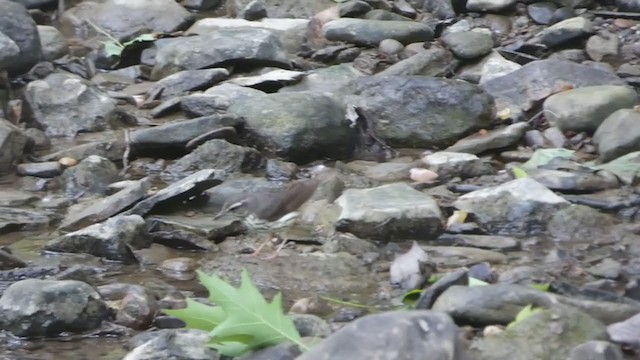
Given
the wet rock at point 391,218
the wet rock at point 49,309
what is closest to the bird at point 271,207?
the wet rock at point 391,218

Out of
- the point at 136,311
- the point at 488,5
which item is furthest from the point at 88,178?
the point at 488,5

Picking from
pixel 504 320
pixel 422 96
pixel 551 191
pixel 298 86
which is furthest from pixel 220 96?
pixel 504 320

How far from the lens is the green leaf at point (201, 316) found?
3177mm

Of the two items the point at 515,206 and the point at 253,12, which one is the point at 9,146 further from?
the point at 253,12

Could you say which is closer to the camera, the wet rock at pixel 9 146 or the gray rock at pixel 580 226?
the gray rock at pixel 580 226

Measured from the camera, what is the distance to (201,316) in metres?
3.20

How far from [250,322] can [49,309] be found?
1.00m

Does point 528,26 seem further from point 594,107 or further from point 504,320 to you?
point 504,320

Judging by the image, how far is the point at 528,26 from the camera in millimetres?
9430

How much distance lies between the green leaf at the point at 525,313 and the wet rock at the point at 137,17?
715cm

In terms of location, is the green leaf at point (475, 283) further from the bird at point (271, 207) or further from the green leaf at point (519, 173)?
the green leaf at point (519, 173)

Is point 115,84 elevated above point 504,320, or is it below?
below

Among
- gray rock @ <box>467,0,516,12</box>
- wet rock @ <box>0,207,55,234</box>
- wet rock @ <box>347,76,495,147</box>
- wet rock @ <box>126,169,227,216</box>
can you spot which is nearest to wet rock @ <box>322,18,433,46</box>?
gray rock @ <box>467,0,516,12</box>

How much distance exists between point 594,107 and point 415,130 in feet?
3.54
